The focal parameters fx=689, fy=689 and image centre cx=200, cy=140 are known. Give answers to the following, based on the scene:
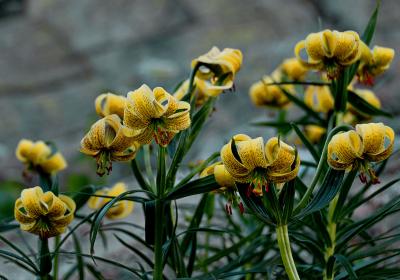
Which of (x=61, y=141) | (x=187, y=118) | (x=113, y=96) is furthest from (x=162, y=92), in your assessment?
(x=61, y=141)

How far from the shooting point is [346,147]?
85 cm

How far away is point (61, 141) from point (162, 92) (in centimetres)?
315

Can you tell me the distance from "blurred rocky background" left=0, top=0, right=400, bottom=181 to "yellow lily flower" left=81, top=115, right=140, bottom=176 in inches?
108

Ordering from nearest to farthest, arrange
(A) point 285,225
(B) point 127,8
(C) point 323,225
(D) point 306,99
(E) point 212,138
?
(A) point 285,225 → (C) point 323,225 → (D) point 306,99 → (E) point 212,138 → (B) point 127,8

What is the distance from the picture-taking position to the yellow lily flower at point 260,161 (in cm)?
82

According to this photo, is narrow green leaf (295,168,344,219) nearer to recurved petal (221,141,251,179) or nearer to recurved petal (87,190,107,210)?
recurved petal (221,141,251,179)

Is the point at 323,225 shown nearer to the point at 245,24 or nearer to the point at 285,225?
the point at 285,225

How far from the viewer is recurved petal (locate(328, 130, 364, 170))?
848 millimetres

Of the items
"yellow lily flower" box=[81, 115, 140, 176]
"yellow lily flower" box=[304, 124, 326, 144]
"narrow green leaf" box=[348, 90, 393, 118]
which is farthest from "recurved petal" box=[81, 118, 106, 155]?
"yellow lily flower" box=[304, 124, 326, 144]

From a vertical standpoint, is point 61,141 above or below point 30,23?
below

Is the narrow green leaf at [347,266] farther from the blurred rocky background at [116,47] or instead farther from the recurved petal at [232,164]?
the blurred rocky background at [116,47]

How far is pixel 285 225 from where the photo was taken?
0.88m

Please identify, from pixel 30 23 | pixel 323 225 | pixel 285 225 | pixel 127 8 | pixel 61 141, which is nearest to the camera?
pixel 285 225

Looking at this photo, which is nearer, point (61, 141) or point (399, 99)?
point (399, 99)
